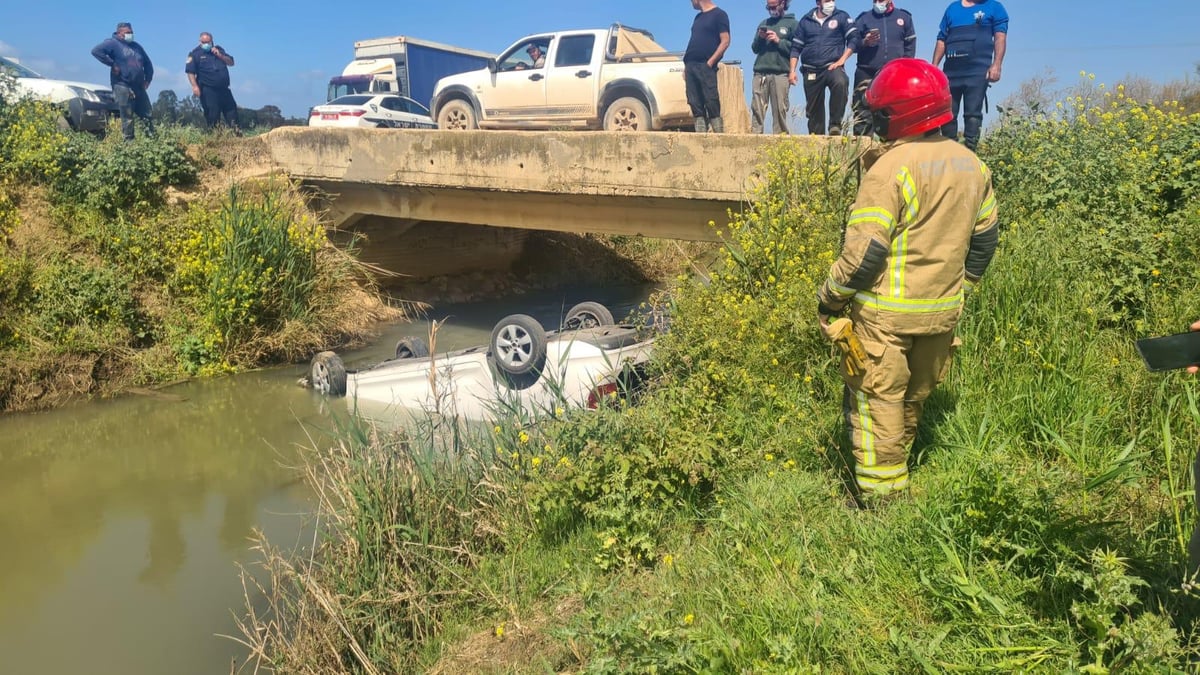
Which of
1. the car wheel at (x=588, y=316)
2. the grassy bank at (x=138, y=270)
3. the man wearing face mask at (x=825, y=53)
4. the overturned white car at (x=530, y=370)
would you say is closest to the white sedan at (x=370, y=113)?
the grassy bank at (x=138, y=270)

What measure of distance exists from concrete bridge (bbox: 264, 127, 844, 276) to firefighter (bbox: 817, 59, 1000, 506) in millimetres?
3698

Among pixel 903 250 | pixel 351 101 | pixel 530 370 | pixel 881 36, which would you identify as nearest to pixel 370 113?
pixel 351 101

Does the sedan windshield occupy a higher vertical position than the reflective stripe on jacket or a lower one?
higher

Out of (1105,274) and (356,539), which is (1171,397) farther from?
(356,539)

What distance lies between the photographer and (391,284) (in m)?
14.7

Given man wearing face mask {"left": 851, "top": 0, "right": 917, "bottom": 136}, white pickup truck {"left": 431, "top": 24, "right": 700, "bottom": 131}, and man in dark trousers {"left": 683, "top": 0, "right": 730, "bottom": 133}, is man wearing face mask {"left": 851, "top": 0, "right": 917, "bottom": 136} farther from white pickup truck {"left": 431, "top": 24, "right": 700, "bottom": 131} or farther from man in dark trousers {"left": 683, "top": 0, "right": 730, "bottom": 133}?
white pickup truck {"left": 431, "top": 24, "right": 700, "bottom": 131}

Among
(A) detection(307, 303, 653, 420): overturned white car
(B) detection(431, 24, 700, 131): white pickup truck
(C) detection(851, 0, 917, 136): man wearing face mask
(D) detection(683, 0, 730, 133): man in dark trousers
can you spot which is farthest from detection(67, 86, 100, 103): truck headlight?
(C) detection(851, 0, 917, 136): man wearing face mask

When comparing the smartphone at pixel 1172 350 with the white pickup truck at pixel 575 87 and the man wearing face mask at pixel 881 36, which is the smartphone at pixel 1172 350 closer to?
the man wearing face mask at pixel 881 36

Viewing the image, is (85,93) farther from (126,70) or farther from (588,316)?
(588,316)

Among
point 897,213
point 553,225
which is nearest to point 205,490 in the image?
point 553,225

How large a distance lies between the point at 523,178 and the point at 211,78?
721 centimetres

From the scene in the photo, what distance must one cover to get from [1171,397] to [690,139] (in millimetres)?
5316

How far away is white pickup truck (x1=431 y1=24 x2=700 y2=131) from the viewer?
1281 cm

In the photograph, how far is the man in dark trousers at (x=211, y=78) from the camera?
13703 mm
